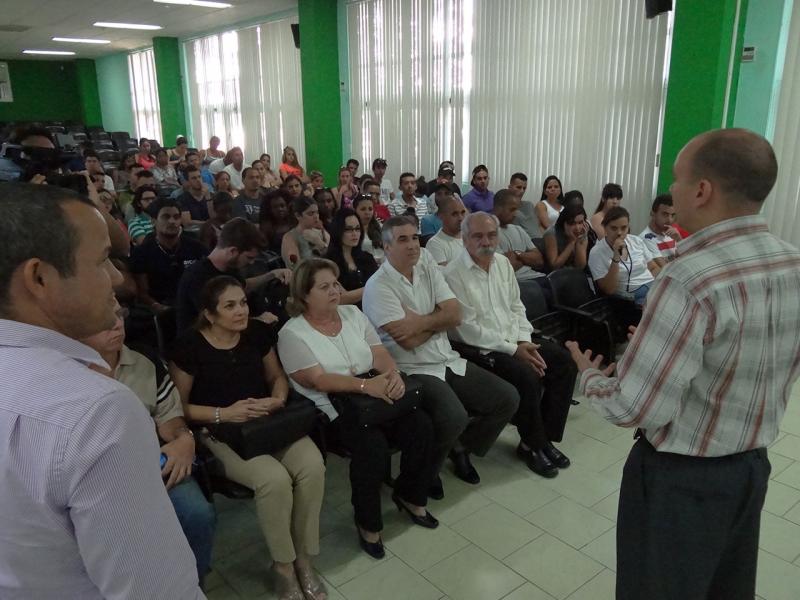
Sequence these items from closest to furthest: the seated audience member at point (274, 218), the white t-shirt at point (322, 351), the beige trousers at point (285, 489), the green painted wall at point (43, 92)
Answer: the beige trousers at point (285, 489)
the white t-shirt at point (322, 351)
the seated audience member at point (274, 218)
the green painted wall at point (43, 92)

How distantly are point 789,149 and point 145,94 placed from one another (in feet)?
47.4

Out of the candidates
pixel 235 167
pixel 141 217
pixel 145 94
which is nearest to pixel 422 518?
pixel 141 217

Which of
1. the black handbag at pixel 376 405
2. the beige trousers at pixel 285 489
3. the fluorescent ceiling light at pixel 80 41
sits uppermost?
the fluorescent ceiling light at pixel 80 41

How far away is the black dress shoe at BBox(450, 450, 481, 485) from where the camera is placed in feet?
9.33

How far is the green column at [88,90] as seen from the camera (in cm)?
1661

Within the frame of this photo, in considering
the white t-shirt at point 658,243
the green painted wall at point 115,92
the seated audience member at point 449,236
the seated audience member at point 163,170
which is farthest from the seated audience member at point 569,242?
the green painted wall at point 115,92

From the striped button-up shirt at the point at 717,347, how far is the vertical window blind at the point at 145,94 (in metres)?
15.1

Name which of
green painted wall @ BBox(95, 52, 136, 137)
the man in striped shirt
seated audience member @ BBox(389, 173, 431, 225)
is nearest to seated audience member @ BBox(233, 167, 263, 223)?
seated audience member @ BBox(389, 173, 431, 225)

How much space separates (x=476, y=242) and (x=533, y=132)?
4.70 metres

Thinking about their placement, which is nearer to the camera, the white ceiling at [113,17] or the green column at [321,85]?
the green column at [321,85]

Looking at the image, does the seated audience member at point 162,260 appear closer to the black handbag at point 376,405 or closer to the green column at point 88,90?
the black handbag at point 376,405

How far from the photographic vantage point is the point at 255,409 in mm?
2254

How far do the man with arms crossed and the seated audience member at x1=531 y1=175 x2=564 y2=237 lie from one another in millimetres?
A: 5572

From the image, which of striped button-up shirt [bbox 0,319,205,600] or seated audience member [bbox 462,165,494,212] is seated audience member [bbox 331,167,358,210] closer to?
seated audience member [bbox 462,165,494,212]
